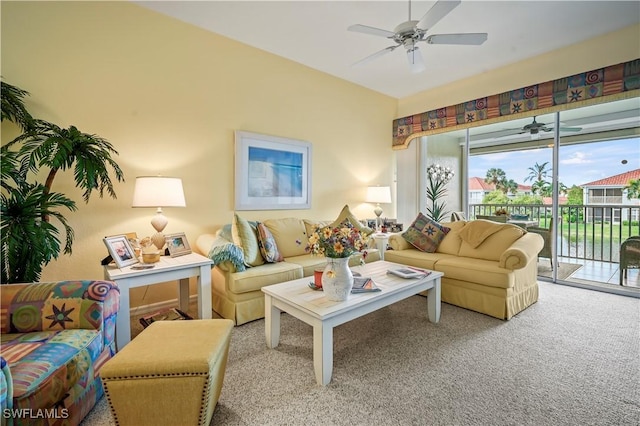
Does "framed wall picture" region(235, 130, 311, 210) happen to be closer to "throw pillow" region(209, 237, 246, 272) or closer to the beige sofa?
"throw pillow" region(209, 237, 246, 272)

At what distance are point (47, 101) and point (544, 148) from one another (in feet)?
18.5

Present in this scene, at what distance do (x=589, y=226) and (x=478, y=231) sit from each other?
2.54 m

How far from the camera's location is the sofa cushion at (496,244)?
3.20m

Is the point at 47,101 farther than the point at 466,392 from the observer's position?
Yes

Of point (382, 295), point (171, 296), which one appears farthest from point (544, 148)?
point (171, 296)

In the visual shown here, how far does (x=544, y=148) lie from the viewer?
13.5ft

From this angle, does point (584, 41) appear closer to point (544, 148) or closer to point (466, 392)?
point (544, 148)

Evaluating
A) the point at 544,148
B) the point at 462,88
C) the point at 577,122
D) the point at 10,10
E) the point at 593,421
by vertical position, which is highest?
the point at 462,88

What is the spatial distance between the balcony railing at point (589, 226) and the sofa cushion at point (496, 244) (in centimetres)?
127

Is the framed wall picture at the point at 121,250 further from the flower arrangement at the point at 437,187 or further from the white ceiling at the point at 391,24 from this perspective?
the flower arrangement at the point at 437,187

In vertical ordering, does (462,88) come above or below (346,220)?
above

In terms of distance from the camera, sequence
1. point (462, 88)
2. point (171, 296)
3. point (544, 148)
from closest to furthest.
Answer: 1. point (171, 296)
2. point (544, 148)
3. point (462, 88)

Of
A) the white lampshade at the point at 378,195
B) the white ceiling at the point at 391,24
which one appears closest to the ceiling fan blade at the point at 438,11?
the white ceiling at the point at 391,24

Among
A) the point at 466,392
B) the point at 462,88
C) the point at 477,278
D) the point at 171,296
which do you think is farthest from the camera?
the point at 462,88
